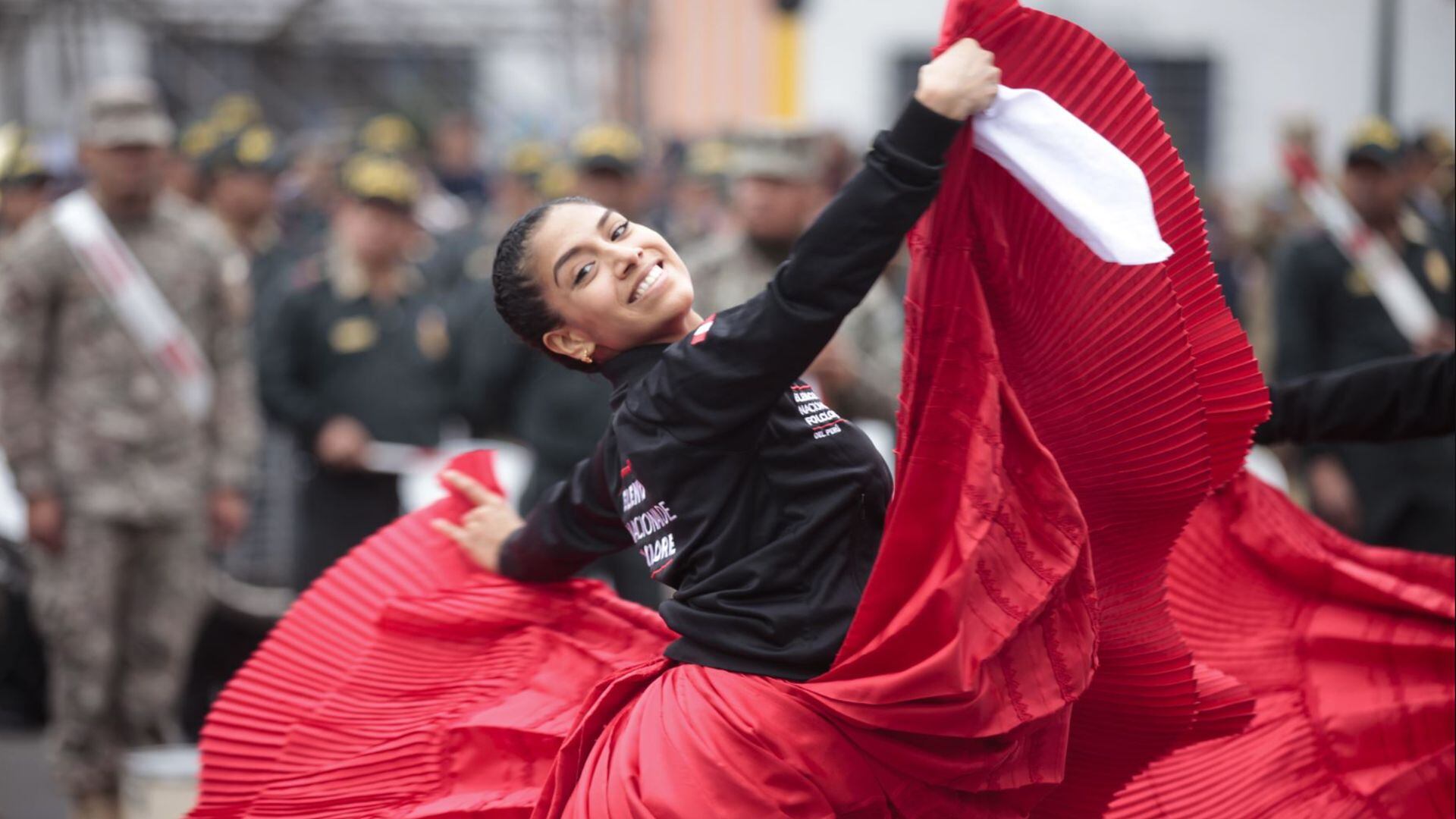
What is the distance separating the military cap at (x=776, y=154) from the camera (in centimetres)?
602

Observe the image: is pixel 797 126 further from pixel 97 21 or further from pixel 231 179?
pixel 97 21

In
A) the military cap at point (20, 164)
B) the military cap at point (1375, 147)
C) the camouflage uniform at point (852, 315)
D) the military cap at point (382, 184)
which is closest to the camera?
the camouflage uniform at point (852, 315)

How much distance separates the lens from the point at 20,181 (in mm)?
8242

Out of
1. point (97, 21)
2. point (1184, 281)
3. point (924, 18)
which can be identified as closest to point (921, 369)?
point (1184, 281)

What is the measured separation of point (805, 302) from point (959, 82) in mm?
375

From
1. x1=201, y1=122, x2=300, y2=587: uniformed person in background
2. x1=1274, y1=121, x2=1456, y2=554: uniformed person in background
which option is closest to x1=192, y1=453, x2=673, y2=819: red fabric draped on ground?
x1=1274, y1=121, x2=1456, y2=554: uniformed person in background

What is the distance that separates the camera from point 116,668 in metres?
6.08

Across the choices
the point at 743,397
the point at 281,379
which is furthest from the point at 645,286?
the point at 281,379

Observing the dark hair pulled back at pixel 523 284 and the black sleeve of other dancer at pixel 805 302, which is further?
the dark hair pulled back at pixel 523 284

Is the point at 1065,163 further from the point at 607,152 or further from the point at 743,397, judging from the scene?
the point at 607,152

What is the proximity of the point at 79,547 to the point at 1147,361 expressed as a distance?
4278 millimetres

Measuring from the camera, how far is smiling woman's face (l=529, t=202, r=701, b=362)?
287cm

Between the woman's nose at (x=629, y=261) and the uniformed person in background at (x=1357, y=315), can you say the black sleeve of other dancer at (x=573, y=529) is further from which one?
the uniformed person in background at (x=1357, y=315)

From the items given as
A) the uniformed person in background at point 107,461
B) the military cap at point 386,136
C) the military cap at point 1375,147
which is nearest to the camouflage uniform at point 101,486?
the uniformed person in background at point 107,461
